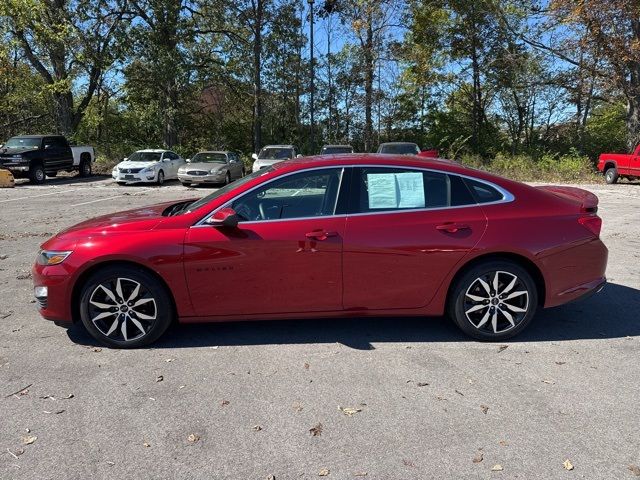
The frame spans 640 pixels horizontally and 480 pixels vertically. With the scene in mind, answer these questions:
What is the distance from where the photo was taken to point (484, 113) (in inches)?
1240

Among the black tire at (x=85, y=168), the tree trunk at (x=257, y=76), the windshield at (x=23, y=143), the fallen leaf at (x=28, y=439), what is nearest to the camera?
the fallen leaf at (x=28, y=439)

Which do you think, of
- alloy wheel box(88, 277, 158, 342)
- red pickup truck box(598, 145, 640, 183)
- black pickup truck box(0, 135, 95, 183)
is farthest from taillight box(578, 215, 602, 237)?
black pickup truck box(0, 135, 95, 183)

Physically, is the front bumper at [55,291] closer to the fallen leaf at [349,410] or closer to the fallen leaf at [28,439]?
the fallen leaf at [28,439]

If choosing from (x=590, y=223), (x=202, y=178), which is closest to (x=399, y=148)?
(x=202, y=178)

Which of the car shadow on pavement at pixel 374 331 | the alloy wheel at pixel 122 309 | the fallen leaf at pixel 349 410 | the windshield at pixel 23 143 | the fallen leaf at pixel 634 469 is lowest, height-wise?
the fallen leaf at pixel 634 469

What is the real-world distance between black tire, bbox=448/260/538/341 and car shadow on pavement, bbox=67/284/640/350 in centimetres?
17

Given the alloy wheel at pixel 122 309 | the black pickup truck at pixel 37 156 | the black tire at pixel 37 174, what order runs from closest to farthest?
1. the alloy wheel at pixel 122 309
2. the black pickup truck at pixel 37 156
3. the black tire at pixel 37 174

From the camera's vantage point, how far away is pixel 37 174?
820 inches

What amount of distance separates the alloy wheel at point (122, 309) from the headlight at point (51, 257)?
0.36m

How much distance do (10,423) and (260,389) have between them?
1.53 metres

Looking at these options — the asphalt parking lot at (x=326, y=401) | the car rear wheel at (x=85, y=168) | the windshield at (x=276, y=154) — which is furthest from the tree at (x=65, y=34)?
the asphalt parking lot at (x=326, y=401)

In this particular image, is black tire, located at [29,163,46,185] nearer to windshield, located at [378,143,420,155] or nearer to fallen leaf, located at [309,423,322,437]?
windshield, located at [378,143,420,155]

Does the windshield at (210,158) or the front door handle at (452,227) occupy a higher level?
the windshield at (210,158)

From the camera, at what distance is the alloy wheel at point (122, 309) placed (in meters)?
4.07
